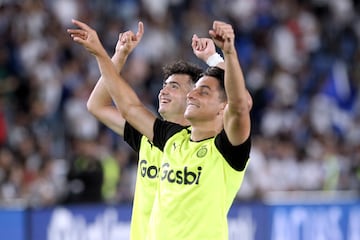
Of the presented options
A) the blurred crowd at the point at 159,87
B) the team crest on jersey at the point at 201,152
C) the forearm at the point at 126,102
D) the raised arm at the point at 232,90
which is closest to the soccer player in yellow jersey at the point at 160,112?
the forearm at the point at 126,102

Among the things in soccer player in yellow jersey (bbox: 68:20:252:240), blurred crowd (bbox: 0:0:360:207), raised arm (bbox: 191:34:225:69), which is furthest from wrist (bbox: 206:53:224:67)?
blurred crowd (bbox: 0:0:360:207)

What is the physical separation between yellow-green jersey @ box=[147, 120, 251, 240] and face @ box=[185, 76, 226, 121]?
16cm

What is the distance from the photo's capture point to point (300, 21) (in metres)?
19.6

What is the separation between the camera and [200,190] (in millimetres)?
6625

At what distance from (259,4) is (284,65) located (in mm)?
1368

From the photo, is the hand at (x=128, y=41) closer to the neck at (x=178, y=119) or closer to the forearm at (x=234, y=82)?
the neck at (x=178, y=119)

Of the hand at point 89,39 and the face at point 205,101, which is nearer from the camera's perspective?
the face at point 205,101

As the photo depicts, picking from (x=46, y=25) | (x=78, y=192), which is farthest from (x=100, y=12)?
(x=78, y=192)

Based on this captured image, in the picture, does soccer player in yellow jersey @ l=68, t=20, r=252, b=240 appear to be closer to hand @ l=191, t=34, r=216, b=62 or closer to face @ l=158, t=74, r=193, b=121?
hand @ l=191, t=34, r=216, b=62

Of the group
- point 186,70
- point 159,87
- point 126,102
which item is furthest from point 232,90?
point 159,87

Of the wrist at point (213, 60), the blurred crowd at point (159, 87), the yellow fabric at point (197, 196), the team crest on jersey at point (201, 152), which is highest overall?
the blurred crowd at point (159, 87)

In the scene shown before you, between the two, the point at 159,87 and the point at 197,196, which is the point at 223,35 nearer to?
the point at 197,196

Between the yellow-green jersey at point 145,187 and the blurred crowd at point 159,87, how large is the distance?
5.54m

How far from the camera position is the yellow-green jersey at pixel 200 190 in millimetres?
6582
